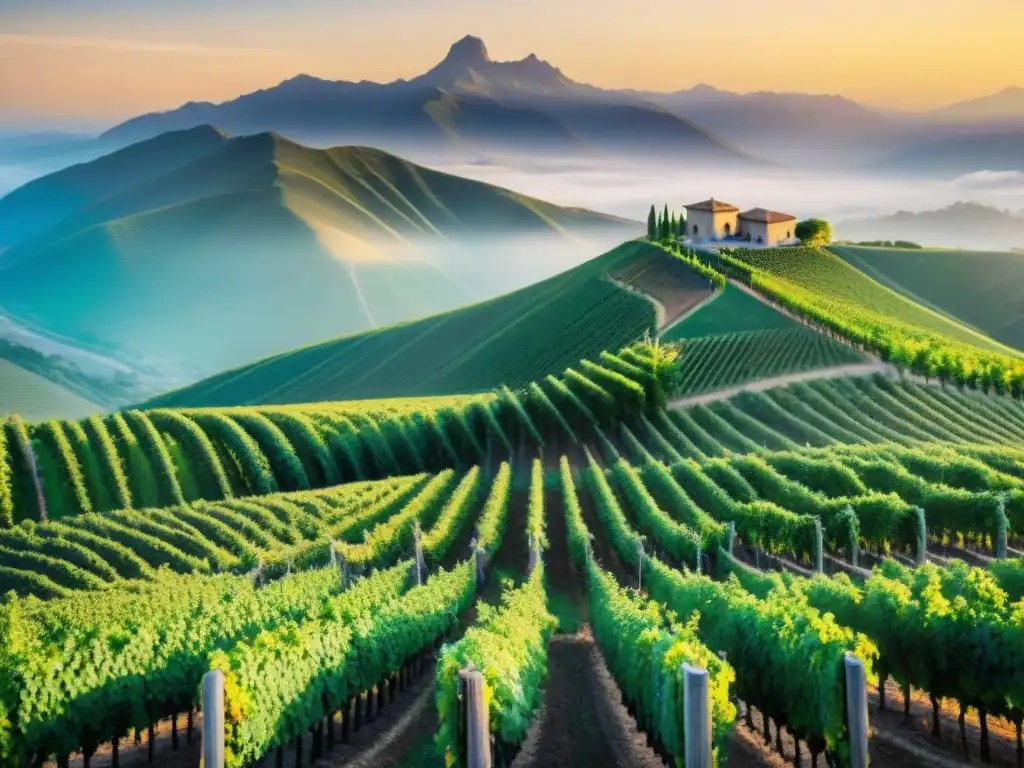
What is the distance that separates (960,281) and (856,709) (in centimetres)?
11397

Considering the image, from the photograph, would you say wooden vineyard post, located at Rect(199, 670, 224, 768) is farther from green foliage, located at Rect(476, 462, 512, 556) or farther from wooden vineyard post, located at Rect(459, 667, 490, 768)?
green foliage, located at Rect(476, 462, 512, 556)

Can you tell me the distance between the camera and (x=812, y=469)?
40.8 meters

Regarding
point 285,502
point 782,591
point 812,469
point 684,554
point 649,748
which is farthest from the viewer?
point 285,502

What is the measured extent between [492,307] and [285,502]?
8562 cm

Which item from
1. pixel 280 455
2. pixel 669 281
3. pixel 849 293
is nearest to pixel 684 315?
pixel 669 281

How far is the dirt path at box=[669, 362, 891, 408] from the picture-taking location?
65.2 meters

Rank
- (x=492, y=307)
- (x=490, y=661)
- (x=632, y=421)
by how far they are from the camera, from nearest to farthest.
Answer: (x=490, y=661)
(x=632, y=421)
(x=492, y=307)

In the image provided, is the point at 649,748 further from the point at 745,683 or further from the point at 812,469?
the point at 812,469

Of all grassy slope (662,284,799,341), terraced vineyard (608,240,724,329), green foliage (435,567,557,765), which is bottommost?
grassy slope (662,284,799,341)

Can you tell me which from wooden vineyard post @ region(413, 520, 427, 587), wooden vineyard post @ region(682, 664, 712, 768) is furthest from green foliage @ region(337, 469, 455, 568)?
wooden vineyard post @ region(682, 664, 712, 768)

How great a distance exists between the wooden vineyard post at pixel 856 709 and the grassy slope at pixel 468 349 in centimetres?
6797

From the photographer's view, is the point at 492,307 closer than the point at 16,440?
→ No

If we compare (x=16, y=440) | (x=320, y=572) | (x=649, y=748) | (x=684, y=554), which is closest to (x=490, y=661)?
(x=649, y=748)

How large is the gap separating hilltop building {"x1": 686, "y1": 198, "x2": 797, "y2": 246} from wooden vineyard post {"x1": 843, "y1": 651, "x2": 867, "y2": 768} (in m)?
99.6
